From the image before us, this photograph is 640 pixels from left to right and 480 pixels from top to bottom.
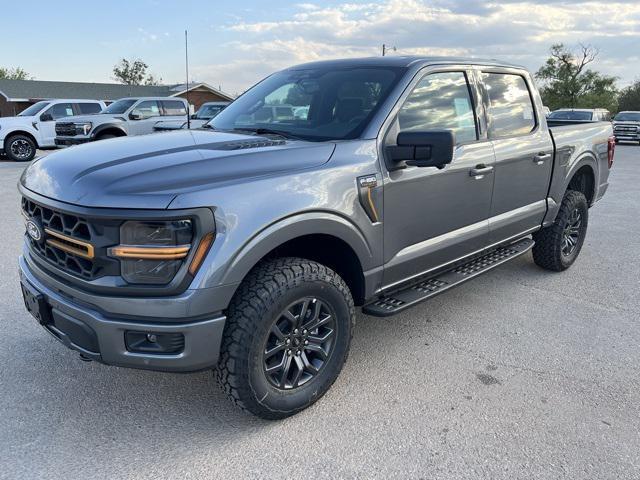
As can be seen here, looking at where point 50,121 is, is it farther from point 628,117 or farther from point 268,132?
point 628,117

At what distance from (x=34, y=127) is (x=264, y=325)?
16612 millimetres

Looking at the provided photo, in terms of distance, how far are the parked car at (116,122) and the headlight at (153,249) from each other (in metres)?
13.7

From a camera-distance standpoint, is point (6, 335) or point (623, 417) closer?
point (623, 417)

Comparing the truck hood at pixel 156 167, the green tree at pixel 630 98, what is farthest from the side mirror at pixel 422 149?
the green tree at pixel 630 98

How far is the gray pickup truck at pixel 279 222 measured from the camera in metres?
2.28

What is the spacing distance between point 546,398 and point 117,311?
2356 millimetres

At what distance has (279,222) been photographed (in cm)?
252

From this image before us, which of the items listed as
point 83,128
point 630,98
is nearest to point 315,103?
point 83,128

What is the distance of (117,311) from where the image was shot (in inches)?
90.7

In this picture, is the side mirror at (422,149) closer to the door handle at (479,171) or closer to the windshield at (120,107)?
the door handle at (479,171)

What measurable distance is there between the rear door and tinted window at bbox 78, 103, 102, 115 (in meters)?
15.6

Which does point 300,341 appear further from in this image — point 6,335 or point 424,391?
point 6,335

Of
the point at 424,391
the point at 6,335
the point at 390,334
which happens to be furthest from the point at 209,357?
the point at 6,335

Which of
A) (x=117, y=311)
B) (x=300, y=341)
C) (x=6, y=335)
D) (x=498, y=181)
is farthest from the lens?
(x=498, y=181)
